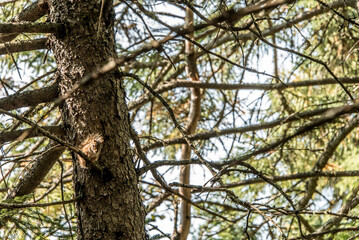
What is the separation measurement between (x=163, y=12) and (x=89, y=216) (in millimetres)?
2561

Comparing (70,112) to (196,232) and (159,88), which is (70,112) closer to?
(159,88)

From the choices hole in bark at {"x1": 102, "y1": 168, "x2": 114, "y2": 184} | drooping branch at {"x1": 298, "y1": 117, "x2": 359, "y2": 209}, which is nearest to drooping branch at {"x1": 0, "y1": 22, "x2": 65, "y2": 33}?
hole in bark at {"x1": 102, "y1": 168, "x2": 114, "y2": 184}

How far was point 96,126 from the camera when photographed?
2170mm

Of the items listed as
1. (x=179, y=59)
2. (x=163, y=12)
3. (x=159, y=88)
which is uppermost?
(x=163, y=12)

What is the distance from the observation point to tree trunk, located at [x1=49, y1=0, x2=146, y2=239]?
6.85 ft

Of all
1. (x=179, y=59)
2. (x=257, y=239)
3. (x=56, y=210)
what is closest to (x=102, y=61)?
(x=179, y=59)

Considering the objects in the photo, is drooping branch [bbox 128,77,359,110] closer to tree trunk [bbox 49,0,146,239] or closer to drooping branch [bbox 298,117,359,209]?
drooping branch [bbox 298,117,359,209]

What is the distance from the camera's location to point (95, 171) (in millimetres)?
2115

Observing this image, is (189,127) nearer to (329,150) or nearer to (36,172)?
(329,150)

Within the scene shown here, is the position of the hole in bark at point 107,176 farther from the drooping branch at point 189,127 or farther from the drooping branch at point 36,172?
the drooping branch at point 189,127

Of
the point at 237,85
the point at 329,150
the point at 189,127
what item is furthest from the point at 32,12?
the point at 329,150

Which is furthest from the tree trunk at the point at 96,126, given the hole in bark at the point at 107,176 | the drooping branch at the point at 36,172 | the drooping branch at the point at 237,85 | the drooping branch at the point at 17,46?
the drooping branch at the point at 237,85

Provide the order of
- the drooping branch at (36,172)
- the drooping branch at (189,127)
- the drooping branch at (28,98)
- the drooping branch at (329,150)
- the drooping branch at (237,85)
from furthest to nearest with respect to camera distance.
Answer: the drooping branch at (189,127)
the drooping branch at (329,150)
the drooping branch at (237,85)
the drooping branch at (36,172)
the drooping branch at (28,98)

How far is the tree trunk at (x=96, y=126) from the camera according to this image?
2.09 meters
